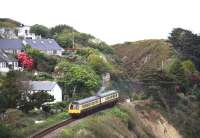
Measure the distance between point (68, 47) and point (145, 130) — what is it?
130 feet

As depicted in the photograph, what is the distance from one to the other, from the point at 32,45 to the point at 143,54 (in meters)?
47.7

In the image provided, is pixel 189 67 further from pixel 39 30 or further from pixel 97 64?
pixel 39 30

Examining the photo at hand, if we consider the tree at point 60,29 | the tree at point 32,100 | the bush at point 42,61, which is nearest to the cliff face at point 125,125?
the tree at point 32,100

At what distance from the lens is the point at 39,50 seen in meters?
82.2

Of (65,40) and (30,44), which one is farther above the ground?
(65,40)

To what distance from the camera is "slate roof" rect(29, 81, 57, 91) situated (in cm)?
6143

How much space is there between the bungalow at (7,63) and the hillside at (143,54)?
41.3m

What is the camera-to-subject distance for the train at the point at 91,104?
53.8 metres

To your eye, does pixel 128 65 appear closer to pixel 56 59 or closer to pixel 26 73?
pixel 56 59

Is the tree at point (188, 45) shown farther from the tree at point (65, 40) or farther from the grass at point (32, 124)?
the grass at point (32, 124)

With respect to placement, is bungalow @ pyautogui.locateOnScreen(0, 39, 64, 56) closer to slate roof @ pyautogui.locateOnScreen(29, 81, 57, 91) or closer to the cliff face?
slate roof @ pyautogui.locateOnScreen(29, 81, 57, 91)

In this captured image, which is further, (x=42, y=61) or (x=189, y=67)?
(x=189, y=67)

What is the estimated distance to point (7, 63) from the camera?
229 ft

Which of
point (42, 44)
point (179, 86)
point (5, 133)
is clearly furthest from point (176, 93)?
point (5, 133)
